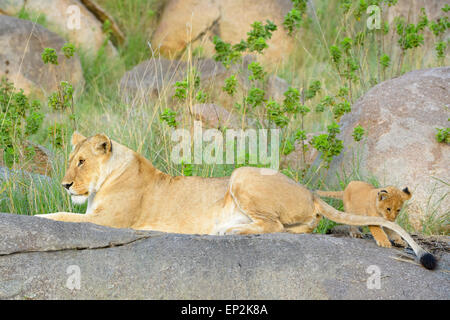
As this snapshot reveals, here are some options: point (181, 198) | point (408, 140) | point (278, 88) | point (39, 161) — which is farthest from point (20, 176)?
point (278, 88)

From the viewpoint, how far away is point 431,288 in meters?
3.80

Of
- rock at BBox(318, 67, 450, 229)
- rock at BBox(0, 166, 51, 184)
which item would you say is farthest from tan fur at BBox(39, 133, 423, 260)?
rock at BBox(318, 67, 450, 229)

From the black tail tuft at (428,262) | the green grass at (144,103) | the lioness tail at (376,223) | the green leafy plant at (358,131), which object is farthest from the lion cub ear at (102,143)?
the black tail tuft at (428,262)

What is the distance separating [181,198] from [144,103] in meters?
3.53

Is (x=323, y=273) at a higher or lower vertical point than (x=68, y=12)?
lower

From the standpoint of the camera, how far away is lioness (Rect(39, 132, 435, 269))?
4.87 metres

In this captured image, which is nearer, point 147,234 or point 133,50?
point 147,234

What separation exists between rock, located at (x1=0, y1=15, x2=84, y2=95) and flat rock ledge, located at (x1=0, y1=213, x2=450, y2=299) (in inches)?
301
